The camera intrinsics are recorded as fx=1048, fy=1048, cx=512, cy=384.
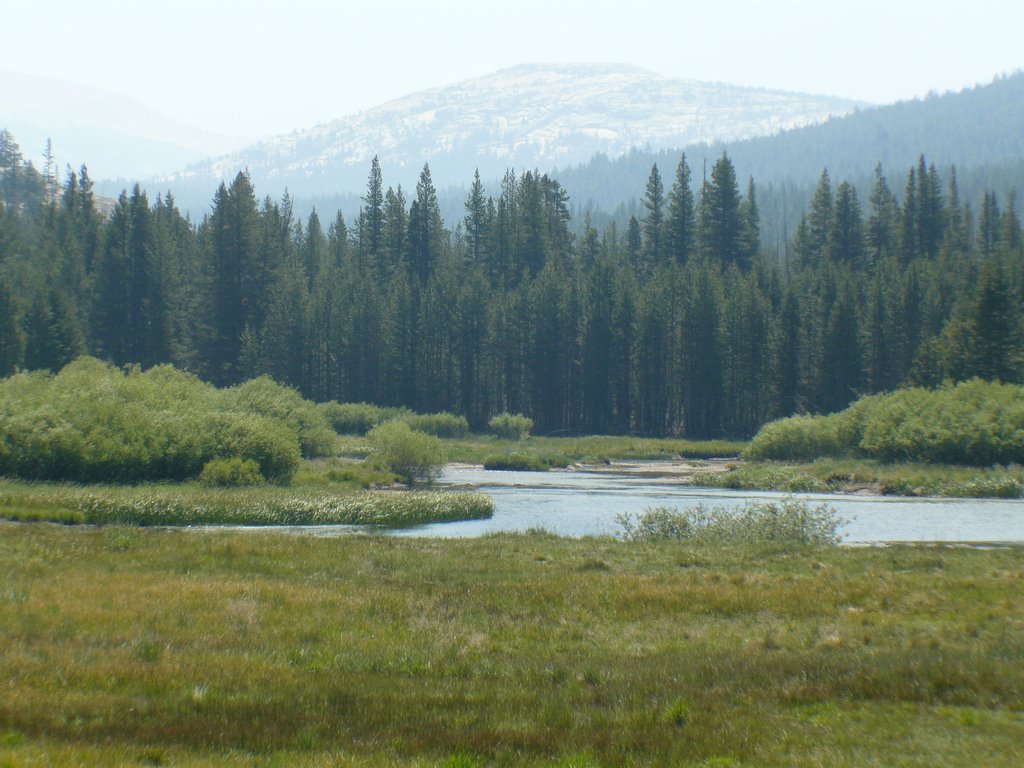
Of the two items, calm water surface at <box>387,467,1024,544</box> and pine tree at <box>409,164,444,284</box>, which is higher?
pine tree at <box>409,164,444,284</box>

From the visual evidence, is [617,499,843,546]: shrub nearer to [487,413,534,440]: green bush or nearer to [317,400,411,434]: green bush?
[317,400,411,434]: green bush

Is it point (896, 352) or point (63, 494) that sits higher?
point (896, 352)

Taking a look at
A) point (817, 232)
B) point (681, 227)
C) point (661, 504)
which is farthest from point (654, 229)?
point (661, 504)

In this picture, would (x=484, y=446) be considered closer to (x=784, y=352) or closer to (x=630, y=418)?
(x=630, y=418)

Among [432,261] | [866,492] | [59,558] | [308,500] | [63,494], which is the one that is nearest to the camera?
[59,558]

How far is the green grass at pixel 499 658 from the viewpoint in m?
12.0

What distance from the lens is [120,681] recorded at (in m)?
14.7

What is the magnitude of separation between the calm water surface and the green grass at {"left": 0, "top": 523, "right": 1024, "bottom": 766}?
1042 centimetres

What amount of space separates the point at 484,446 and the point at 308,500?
53.6m

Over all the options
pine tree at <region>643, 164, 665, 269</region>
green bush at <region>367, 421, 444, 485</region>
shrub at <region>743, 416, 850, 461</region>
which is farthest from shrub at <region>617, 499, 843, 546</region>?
pine tree at <region>643, 164, 665, 269</region>

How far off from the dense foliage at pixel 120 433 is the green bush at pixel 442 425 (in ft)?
141

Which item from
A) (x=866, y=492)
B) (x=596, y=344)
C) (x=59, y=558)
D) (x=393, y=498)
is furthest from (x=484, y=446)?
(x=59, y=558)

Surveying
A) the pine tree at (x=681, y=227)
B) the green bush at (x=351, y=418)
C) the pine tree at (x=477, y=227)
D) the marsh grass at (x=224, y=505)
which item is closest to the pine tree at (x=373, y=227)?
the pine tree at (x=477, y=227)

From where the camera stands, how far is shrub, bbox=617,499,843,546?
3634 cm
